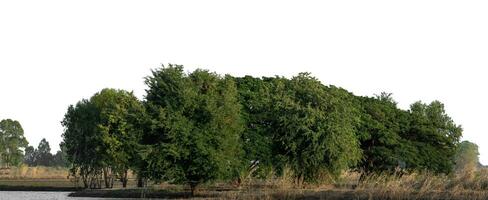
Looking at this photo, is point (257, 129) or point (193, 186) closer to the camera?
point (193, 186)

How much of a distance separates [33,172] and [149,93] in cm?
7077

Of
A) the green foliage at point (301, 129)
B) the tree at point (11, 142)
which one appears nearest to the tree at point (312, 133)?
the green foliage at point (301, 129)

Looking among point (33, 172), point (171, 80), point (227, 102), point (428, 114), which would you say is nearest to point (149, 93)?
point (171, 80)

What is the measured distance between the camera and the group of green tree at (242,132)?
169 feet

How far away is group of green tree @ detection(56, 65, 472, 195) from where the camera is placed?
51.5 metres

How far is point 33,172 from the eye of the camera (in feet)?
384

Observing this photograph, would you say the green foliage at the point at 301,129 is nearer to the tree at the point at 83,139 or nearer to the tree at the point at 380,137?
the tree at the point at 380,137

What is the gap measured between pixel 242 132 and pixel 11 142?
107348 millimetres

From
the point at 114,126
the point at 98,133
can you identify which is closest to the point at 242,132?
the point at 114,126

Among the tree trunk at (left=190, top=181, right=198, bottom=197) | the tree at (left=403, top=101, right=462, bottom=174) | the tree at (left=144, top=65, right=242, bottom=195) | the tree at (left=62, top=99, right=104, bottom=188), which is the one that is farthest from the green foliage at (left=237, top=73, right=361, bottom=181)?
the tree at (left=62, top=99, right=104, bottom=188)

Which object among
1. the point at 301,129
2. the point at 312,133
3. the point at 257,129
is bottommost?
the point at 312,133

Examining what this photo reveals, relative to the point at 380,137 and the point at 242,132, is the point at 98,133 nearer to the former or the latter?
the point at 242,132

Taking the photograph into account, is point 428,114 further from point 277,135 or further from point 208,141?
point 208,141

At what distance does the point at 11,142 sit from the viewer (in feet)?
501
